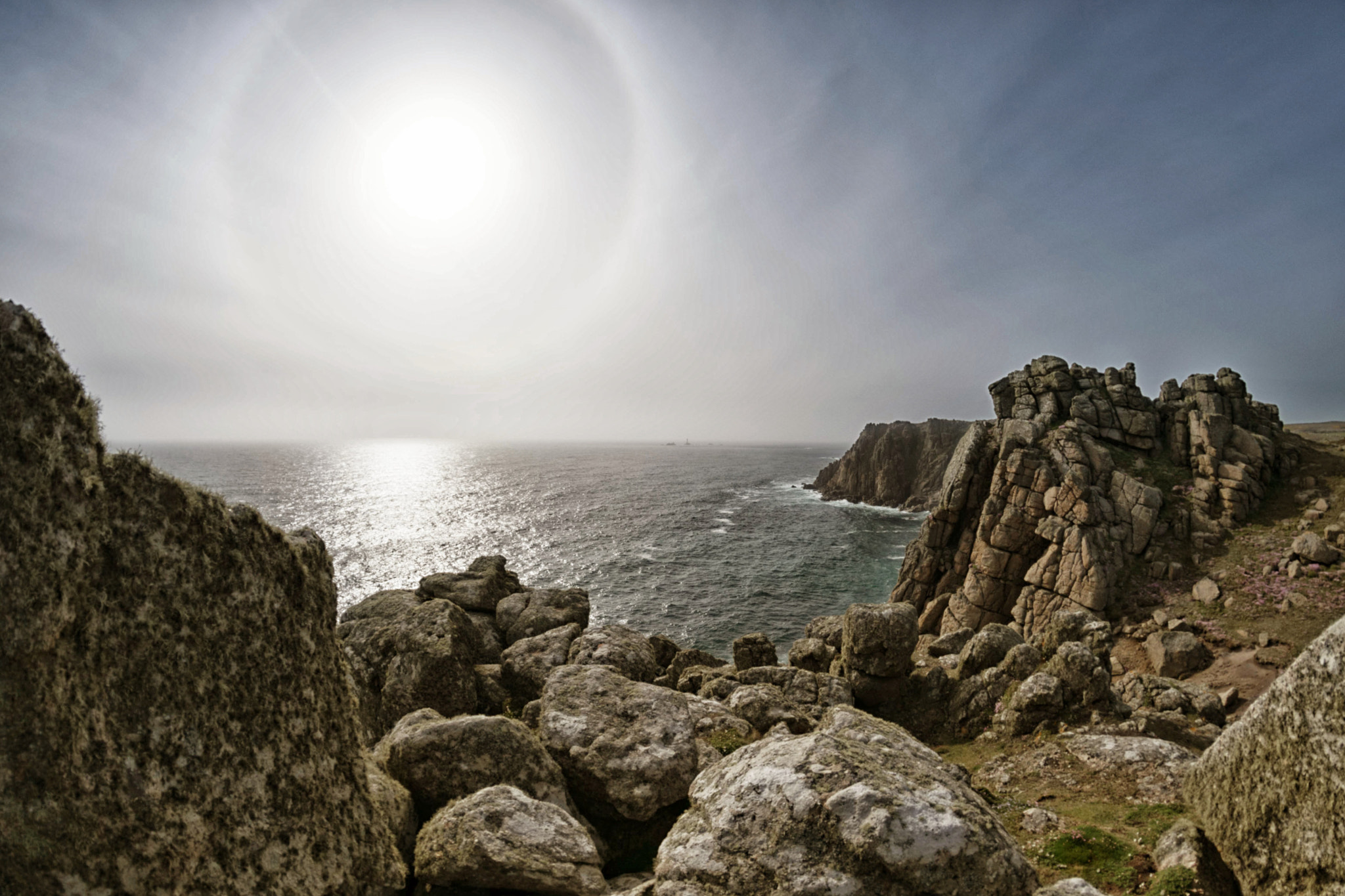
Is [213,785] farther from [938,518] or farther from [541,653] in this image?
[938,518]

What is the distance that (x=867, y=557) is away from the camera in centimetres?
7438

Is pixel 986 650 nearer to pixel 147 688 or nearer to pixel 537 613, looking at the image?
pixel 537 613

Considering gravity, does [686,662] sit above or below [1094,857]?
below

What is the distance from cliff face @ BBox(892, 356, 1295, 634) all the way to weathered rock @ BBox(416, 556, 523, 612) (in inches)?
1393

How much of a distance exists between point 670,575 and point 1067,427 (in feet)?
142

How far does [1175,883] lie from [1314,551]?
42998 mm

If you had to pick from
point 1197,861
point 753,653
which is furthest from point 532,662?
point 1197,861

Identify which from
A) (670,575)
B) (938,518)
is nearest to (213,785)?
(938,518)

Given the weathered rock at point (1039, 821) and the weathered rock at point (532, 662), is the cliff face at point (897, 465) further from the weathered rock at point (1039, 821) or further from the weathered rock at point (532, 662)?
the weathered rock at point (1039, 821)

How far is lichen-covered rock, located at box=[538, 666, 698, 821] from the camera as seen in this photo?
10.2 meters

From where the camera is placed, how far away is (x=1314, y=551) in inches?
1307

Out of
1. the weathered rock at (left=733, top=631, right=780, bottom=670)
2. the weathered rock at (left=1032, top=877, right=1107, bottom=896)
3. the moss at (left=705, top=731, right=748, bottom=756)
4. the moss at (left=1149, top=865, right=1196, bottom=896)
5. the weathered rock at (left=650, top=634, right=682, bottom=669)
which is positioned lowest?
the weathered rock at (left=650, top=634, right=682, bottom=669)

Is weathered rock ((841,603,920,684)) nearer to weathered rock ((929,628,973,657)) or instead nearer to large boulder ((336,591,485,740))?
weathered rock ((929,628,973,657))

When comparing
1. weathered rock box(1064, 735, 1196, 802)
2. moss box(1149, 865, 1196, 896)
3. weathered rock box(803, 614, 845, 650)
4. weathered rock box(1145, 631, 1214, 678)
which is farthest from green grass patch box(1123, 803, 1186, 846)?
weathered rock box(1145, 631, 1214, 678)
